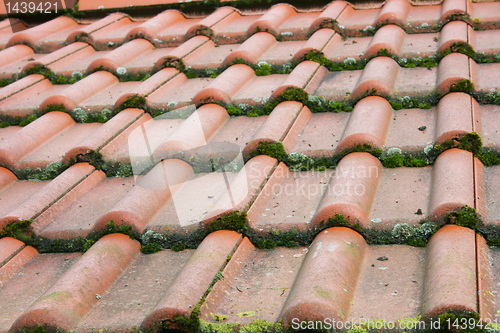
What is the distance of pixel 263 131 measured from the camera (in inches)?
110

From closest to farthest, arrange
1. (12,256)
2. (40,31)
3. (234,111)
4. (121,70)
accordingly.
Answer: (12,256) → (234,111) → (121,70) → (40,31)

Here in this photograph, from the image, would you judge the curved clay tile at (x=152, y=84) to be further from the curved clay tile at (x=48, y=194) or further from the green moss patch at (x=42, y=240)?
the green moss patch at (x=42, y=240)

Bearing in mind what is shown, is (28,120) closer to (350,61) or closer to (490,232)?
(350,61)

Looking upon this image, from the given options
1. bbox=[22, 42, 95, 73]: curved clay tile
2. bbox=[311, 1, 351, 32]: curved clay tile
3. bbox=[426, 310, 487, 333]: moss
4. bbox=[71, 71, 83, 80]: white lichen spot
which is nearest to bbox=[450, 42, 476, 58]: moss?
bbox=[311, 1, 351, 32]: curved clay tile

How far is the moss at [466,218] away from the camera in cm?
201

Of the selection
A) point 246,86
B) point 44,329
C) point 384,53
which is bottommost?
point 44,329

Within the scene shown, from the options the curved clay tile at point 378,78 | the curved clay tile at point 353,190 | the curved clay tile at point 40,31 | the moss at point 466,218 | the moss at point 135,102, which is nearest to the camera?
the moss at point 466,218

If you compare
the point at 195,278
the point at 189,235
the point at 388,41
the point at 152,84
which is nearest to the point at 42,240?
the point at 189,235

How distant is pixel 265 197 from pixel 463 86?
1.36 metres

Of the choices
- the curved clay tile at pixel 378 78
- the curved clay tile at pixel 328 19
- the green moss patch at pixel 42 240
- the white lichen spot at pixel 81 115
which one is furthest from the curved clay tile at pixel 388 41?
the green moss patch at pixel 42 240

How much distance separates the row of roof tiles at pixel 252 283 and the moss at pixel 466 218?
0.03 meters

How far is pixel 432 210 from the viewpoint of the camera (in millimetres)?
2113

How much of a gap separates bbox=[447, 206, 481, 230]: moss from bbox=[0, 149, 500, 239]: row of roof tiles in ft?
0.09

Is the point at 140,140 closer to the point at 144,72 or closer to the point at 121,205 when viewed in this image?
the point at 121,205
